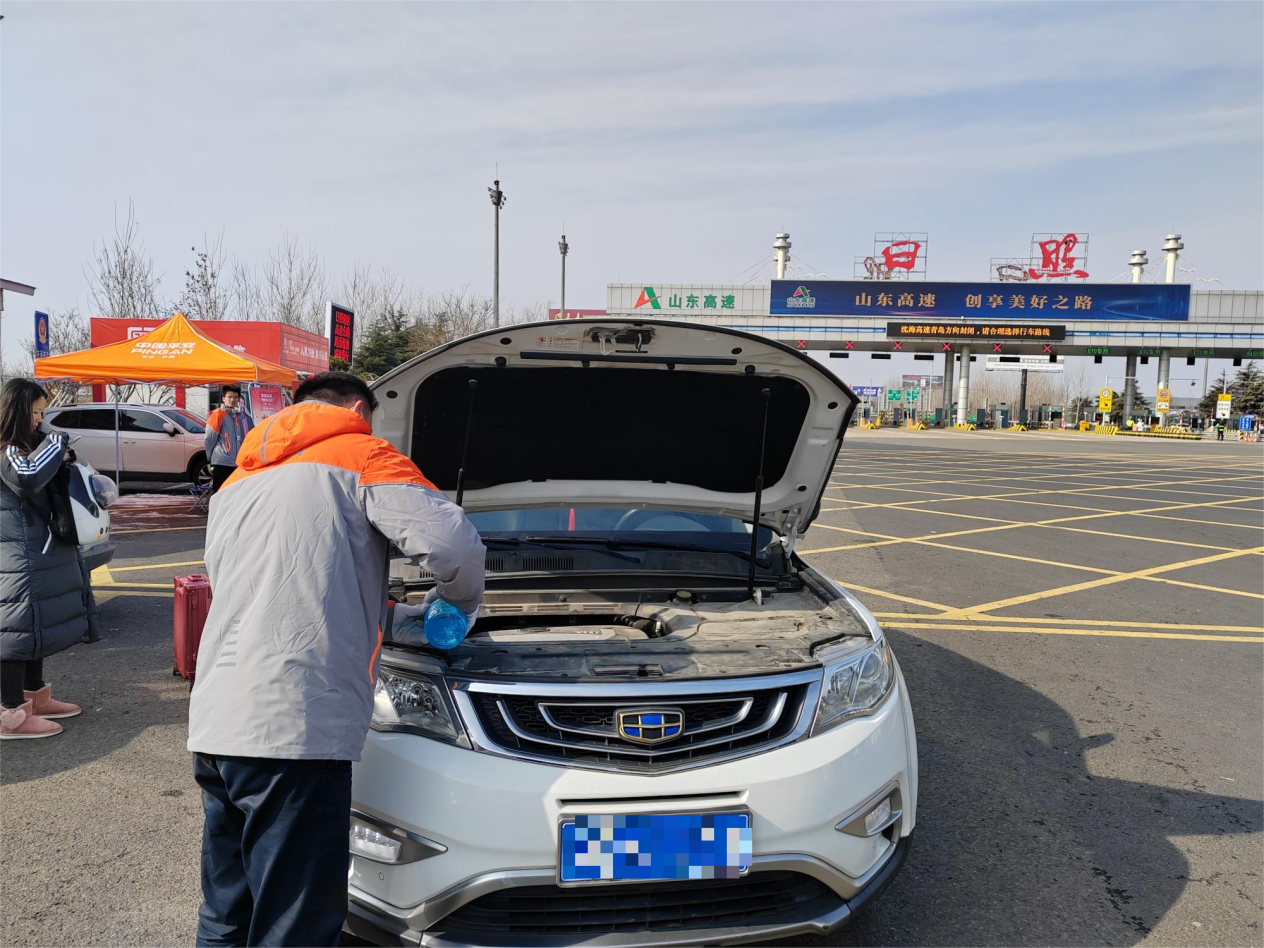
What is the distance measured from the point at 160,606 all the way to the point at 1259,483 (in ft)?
76.7

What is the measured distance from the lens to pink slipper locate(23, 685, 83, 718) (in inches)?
166

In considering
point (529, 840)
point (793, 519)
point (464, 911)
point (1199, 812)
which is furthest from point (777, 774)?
point (1199, 812)

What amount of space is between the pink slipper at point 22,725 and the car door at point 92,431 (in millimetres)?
11823

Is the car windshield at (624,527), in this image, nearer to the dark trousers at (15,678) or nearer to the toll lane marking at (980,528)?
the dark trousers at (15,678)

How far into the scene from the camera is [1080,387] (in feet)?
406

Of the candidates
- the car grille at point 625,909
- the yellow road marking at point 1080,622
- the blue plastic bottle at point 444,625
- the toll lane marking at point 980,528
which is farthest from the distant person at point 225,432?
the car grille at point 625,909

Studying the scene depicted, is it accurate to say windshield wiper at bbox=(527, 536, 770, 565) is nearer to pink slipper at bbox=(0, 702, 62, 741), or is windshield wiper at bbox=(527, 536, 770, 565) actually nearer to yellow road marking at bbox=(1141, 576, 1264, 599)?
pink slipper at bbox=(0, 702, 62, 741)

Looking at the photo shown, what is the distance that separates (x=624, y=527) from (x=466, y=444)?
919 millimetres

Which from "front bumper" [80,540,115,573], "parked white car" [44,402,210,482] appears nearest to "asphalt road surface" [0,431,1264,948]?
"front bumper" [80,540,115,573]

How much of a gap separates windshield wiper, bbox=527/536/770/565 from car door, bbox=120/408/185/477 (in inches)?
507

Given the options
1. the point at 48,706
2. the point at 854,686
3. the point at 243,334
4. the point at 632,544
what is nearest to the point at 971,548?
the point at 632,544

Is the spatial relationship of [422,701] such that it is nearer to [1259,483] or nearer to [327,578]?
[327,578]

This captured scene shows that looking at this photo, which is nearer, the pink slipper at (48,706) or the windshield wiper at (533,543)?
the windshield wiper at (533,543)

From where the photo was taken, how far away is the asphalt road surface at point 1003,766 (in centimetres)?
272
